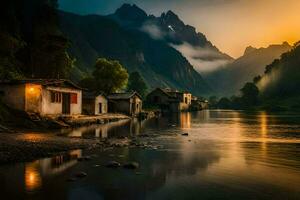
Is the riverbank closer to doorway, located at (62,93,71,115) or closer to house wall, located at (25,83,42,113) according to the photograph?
house wall, located at (25,83,42,113)

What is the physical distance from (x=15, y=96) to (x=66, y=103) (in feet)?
37.4

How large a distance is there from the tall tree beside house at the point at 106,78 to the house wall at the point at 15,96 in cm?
5110

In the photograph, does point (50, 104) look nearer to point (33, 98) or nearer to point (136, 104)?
point (33, 98)

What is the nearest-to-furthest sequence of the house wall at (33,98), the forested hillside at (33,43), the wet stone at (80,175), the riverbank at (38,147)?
the wet stone at (80,175)
the riverbank at (38,147)
the house wall at (33,98)
the forested hillside at (33,43)

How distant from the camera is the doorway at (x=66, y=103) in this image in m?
63.4

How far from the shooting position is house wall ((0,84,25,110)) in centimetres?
5403

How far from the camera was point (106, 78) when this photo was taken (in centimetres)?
10725

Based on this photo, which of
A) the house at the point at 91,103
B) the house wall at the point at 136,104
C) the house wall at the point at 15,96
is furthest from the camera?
the house wall at the point at 136,104

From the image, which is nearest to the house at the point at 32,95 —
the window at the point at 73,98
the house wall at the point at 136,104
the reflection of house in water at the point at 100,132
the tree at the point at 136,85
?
the window at the point at 73,98

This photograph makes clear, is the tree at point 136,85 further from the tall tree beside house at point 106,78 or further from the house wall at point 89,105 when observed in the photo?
the house wall at point 89,105

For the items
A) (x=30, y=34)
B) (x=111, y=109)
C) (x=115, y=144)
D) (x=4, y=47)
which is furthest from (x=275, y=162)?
(x=30, y=34)

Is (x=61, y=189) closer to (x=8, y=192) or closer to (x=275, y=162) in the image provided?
(x=8, y=192)

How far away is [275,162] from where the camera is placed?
30.2 m

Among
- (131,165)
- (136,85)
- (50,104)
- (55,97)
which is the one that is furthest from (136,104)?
(131,165)
